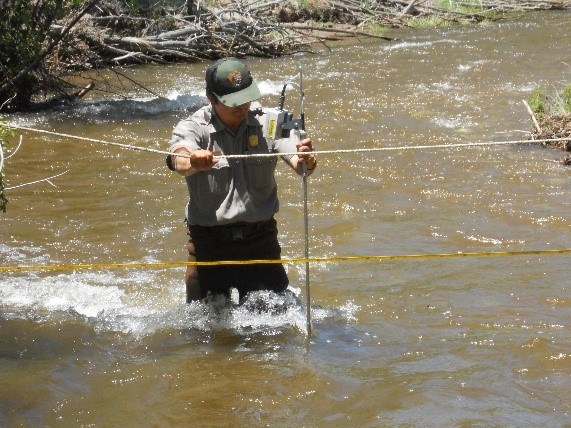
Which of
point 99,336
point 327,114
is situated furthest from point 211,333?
point 327,114

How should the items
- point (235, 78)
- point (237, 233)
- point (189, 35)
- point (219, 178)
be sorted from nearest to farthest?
point (235, 78) < point (219, 178) < point (237, 233) < point (189, 35)

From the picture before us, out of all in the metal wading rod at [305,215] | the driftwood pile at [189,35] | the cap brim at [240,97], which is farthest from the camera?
the driftwood pile at [189,35]

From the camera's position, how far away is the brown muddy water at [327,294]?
5188 mm

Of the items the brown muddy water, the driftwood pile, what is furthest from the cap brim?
the driftwood pile

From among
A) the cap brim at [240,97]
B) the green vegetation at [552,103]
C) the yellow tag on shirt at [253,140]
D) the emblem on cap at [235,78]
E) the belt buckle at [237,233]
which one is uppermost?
the emblem on cap at [235,78]

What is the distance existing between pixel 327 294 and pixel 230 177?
6.28 feet

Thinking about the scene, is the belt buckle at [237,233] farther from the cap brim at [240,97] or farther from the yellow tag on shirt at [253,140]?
the cap brim at [240,97]

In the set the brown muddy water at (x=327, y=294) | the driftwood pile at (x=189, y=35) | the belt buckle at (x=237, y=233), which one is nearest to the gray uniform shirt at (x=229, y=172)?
the belt buckle at (x=237, y=233)

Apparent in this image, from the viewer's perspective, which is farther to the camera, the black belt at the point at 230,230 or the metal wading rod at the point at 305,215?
the black belt at the point at 230,230

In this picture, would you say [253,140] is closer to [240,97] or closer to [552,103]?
[240,97]

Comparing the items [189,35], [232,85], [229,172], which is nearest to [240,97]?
[232,85]

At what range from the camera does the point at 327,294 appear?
7164mm

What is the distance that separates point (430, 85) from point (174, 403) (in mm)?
11098

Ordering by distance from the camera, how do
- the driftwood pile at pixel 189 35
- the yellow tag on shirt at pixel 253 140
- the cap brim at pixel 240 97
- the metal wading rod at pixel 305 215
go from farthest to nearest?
the driftwood pile at pixel 189 35 < the yellow tag on shirt at pixel 253 140 < the metal wading rod at pixel 305 215 < the cap brim at pixel 240 97
